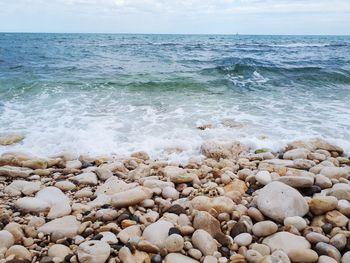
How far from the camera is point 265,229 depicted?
111 inches

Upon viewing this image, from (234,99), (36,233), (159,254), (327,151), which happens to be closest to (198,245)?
(159,254)

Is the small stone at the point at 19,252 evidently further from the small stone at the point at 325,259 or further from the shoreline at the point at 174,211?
the small stone at the point at 325,259

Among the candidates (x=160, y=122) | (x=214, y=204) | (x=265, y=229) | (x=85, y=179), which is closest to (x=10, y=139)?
(x=85, y=179)

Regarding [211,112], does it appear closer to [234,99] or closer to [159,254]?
[234,99]

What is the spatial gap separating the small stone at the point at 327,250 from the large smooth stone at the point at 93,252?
178 centimetres

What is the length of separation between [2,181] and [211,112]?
5197 mm

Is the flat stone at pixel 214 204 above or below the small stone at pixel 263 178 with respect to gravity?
below

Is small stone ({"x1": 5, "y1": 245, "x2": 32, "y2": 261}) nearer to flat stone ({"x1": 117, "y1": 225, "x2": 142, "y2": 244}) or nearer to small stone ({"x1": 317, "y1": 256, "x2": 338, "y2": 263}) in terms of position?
flat stone ({"x1": 117, "y1": 225, "x2": 142, "y2": 244})

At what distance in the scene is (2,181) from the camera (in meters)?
4.17

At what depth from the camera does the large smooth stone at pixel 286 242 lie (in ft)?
8.48

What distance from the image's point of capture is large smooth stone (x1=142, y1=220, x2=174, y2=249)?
2705 millimetres

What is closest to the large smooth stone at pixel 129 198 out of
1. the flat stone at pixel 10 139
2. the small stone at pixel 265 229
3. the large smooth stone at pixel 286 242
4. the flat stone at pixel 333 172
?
the small stone at pixel 265 229

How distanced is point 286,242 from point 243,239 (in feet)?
1.21

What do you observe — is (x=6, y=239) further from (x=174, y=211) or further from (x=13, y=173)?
(x=13, y=173)
